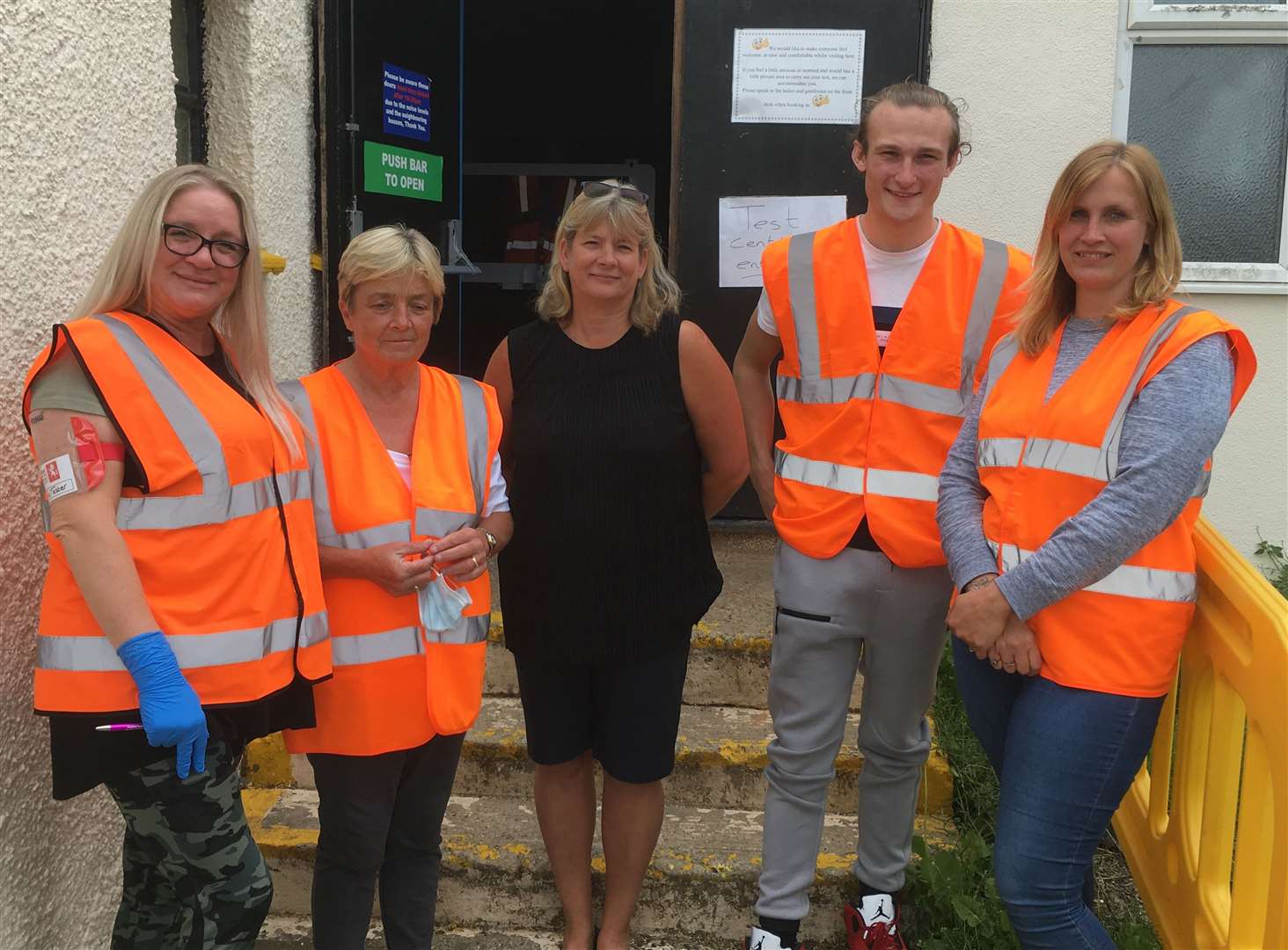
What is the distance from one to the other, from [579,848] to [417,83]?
3.24 meters

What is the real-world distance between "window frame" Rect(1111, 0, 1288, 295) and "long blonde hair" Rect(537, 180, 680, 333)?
253cm

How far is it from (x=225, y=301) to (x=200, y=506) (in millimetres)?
442

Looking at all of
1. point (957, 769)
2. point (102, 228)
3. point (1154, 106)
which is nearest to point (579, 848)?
point (957, 769)

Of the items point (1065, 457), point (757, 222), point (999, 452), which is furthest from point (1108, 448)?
point (757, 222)

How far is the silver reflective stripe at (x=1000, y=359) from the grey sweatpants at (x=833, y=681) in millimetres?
477

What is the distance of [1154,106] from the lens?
4.11m

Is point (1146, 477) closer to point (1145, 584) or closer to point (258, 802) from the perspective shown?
point (1145, 584)

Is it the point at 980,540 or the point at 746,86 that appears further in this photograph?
the point at 746,86

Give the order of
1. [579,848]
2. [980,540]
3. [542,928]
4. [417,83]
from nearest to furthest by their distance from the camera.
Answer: [980,540]
[579,848]
[542,928]
[417,83]

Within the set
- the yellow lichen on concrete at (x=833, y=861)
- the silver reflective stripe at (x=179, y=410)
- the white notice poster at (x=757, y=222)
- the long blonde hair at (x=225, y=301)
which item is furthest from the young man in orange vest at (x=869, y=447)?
the white notice poster at (x=757, y=222)

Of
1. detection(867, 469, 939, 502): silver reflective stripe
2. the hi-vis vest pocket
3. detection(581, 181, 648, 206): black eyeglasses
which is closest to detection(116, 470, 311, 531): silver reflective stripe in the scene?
the hi-vis vest pocket

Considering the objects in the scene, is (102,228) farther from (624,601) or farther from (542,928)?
(542,928)

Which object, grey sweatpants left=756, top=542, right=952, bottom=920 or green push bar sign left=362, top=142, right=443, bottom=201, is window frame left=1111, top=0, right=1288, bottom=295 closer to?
grey sweatpants left=756, top=542, right=952, bottom=920

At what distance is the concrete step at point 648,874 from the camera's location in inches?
117
